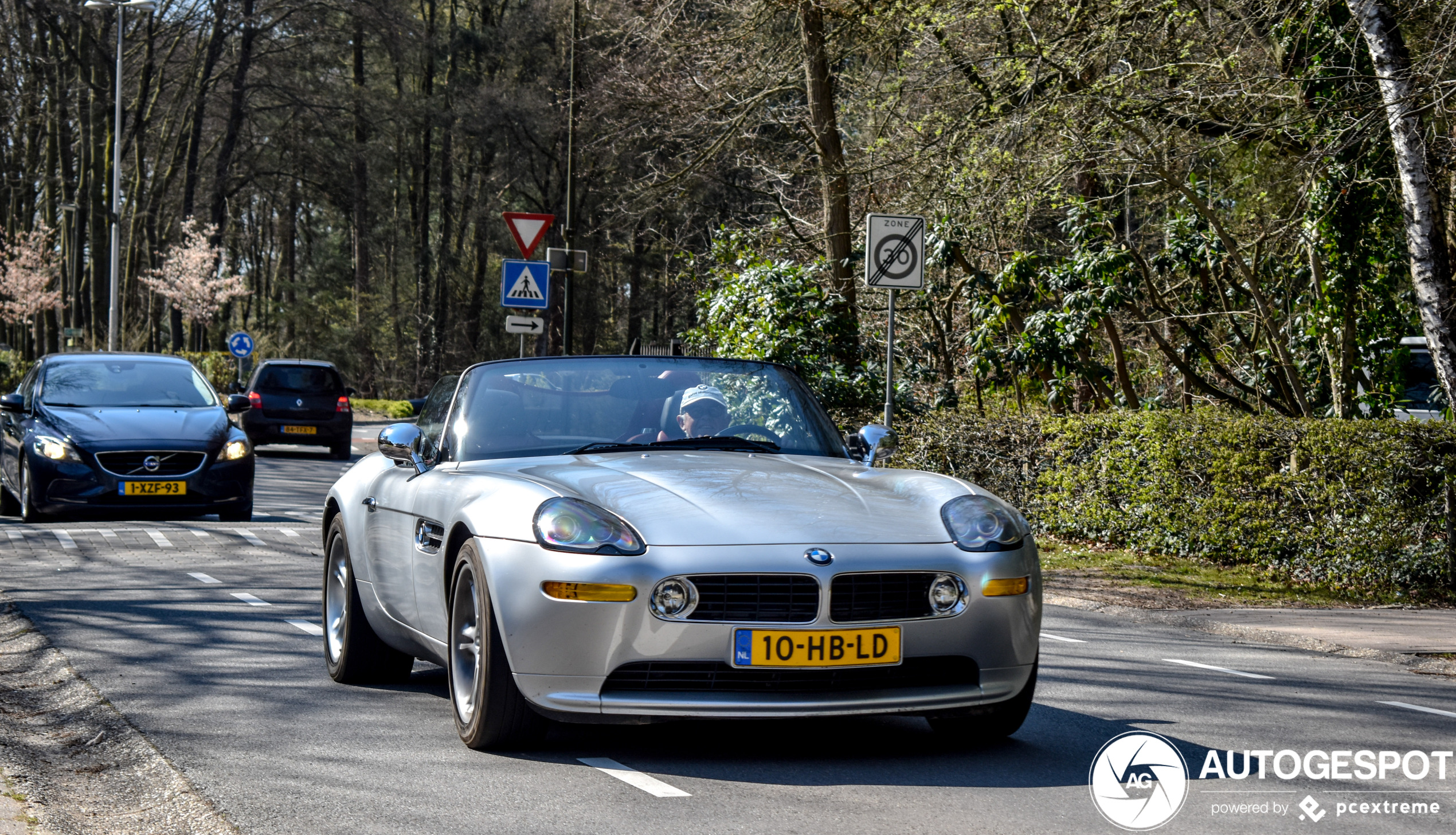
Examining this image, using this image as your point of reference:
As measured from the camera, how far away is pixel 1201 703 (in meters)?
6.52

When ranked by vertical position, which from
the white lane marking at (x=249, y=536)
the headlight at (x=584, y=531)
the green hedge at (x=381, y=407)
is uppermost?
the headlight at (x=584, y=531)

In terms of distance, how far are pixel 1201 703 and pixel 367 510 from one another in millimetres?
3702

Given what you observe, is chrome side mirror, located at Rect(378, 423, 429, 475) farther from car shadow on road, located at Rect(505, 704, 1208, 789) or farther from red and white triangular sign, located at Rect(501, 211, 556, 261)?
red and white triangular sign, located at Rect(501, 211, 556, 261)

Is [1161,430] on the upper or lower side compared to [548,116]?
lower

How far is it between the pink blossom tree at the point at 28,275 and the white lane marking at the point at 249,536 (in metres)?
41.0

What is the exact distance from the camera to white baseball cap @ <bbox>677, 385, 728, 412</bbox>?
6.06 metres

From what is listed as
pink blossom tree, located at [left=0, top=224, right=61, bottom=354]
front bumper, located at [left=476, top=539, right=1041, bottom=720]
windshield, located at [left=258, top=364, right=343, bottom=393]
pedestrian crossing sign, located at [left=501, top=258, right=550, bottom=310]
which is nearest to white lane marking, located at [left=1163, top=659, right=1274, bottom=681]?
front bumper, located at [left=476, top=539, right=1041, bottom=720]

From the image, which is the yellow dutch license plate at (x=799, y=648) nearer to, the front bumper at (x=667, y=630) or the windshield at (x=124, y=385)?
the front bumper at (x=667, y=630)

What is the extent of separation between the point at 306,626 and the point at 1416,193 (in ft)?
28.7

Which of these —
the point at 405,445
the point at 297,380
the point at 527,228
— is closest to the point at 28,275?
the point at 297,380

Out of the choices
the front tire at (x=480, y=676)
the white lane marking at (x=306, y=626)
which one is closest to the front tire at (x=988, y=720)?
the front tire at (x=480, y=676)

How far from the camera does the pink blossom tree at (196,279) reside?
5403 cm

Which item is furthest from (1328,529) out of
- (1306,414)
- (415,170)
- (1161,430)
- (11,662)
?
(415,170)

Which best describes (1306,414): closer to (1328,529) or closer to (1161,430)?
(1161,430)
